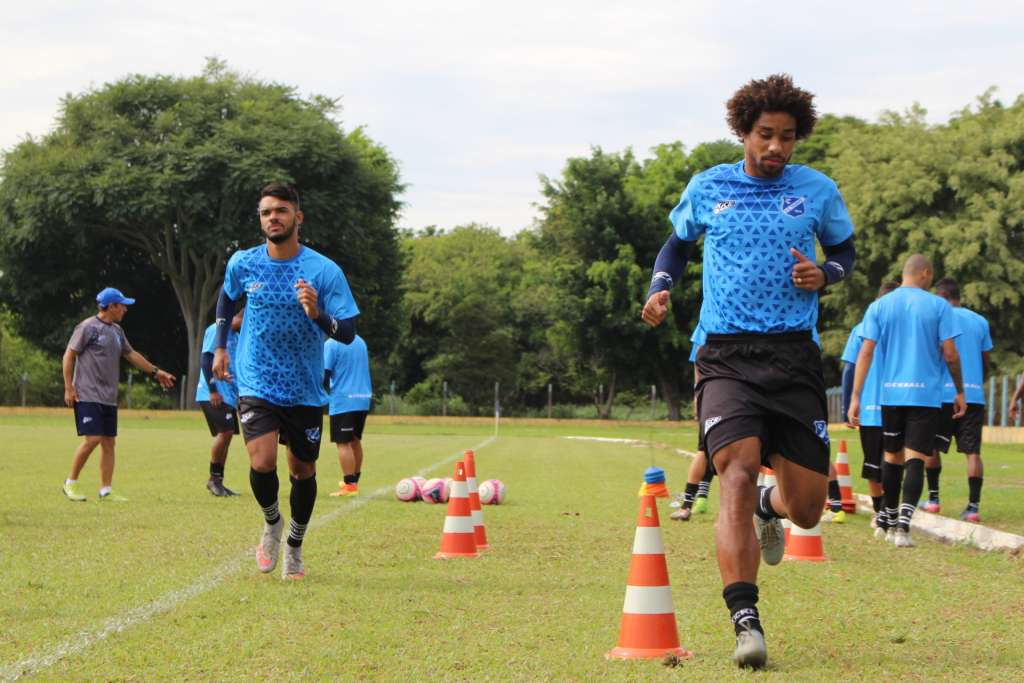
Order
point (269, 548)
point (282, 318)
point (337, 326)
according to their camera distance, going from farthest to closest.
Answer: point (269, 548) → point (282, 318) → point (337, 326)

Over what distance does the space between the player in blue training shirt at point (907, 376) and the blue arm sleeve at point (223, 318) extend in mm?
4501

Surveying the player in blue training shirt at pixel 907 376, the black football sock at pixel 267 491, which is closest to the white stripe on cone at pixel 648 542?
the black football sock at pixel 267 491

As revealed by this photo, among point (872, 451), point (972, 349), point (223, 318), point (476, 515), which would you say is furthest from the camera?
point (972, 349)

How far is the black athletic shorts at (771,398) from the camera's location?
5.76 metres

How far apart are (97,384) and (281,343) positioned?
234 inches

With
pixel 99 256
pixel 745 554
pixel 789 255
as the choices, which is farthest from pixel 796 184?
pixel 99 256

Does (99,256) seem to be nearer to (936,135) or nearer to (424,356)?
(424,356)

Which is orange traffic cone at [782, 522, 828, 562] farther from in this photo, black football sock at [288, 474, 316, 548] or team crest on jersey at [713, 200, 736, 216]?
team crest on jersey at [713, 200, 736, 216]

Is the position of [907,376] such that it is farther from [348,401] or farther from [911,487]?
[348,401]

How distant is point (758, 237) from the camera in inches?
235

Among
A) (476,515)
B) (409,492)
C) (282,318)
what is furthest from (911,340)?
(409,492)

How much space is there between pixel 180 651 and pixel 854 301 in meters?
47.5

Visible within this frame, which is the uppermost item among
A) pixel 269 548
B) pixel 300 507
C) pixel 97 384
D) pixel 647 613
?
pixel 97 384

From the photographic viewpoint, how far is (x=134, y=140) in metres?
52.1
